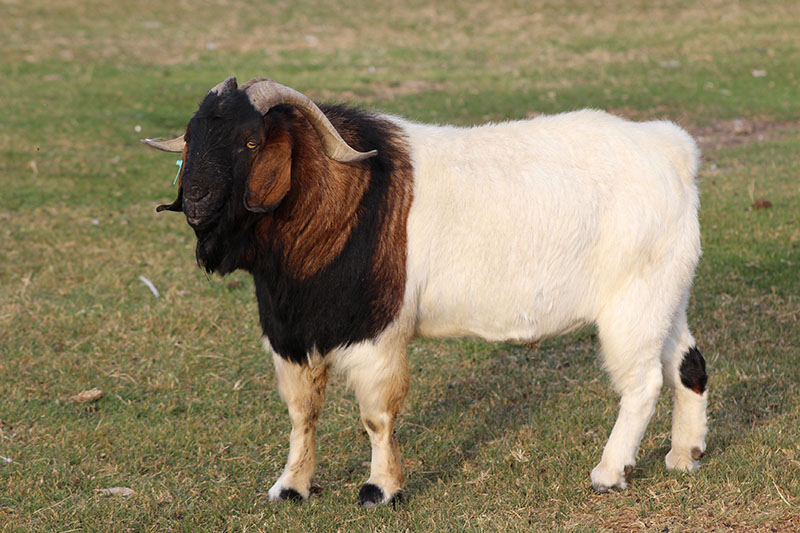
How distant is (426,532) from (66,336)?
399cm

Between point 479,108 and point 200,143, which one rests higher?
point 200,143

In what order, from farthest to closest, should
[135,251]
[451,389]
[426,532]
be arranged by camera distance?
[135,251] → [451,389] → [426,532]

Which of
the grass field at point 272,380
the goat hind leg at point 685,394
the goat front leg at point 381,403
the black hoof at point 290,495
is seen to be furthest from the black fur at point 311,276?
the goat hind leg at point 685,394

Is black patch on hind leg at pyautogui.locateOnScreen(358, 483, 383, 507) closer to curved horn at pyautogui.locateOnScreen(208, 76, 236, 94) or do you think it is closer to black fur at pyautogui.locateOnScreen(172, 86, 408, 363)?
black fur at pyautogui.locateOnScreen(172, 86, 408, 363)

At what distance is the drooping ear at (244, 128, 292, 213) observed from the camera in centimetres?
442

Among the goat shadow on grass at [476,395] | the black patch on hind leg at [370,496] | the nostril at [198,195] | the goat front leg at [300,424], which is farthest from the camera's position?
the goat shadow on grass at [476,395]

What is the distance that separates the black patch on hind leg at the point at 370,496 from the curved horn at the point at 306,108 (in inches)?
67.8

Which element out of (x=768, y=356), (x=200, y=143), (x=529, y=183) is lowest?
(x=768, y=356)

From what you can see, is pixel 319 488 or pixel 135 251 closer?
pixel 319 488

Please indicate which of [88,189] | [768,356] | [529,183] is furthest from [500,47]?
[529,183]

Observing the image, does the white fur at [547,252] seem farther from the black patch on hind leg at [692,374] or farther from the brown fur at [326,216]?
the black patch on hind leg at [692,374]

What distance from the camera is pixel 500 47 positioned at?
23.3 m

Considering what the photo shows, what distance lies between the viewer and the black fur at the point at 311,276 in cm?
441

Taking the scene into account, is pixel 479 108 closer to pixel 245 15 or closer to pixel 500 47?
pixel 500 47
